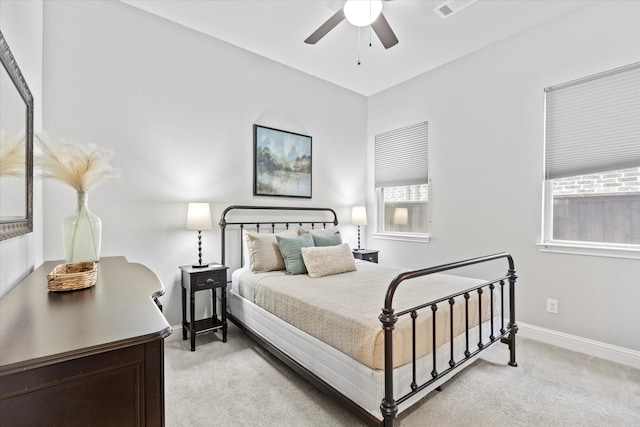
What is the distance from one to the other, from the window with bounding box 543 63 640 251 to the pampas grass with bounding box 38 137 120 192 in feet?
12.1

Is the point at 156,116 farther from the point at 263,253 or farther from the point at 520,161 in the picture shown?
the point at 520,161

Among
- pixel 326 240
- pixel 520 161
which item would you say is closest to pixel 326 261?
pixel 326 240

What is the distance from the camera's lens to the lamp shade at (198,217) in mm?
2934

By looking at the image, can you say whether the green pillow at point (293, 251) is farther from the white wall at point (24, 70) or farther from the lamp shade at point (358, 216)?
the white wall at point (24, 70)

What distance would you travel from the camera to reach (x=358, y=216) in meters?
4.34

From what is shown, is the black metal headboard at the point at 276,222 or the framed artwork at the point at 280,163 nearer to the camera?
the black metal headboard at the point at 276,222

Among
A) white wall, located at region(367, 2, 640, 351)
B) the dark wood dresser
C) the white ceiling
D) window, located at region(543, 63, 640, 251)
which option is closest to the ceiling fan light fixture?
the white ceiling

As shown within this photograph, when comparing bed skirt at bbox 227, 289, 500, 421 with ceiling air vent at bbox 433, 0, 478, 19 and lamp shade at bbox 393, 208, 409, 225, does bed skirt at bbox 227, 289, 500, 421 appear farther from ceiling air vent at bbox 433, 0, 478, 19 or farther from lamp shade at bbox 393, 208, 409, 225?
ceiling air vent at bbox 433, 0, 478, 19

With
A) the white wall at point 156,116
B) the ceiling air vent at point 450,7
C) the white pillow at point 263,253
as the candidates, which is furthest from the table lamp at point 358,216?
the ceiling air vent at point 450,7

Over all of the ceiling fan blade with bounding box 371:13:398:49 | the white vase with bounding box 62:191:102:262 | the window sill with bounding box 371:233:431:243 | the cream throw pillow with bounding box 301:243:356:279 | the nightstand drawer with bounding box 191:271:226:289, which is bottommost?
the nightstand drawer with bounding box 191:271:226:289

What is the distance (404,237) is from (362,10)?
279 centimetres

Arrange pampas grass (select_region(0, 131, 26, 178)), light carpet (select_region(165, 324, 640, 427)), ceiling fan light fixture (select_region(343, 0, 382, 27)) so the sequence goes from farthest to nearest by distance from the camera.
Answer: ceiling fan light fixture (select_region(343, 0, 382, 27)) < light carpet (select_region(165, 324, 640, 427)) < pampas grass (select_region(0, 131, 26, 178))

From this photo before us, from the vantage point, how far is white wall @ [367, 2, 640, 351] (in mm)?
2600

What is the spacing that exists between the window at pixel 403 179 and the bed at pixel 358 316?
122cm
